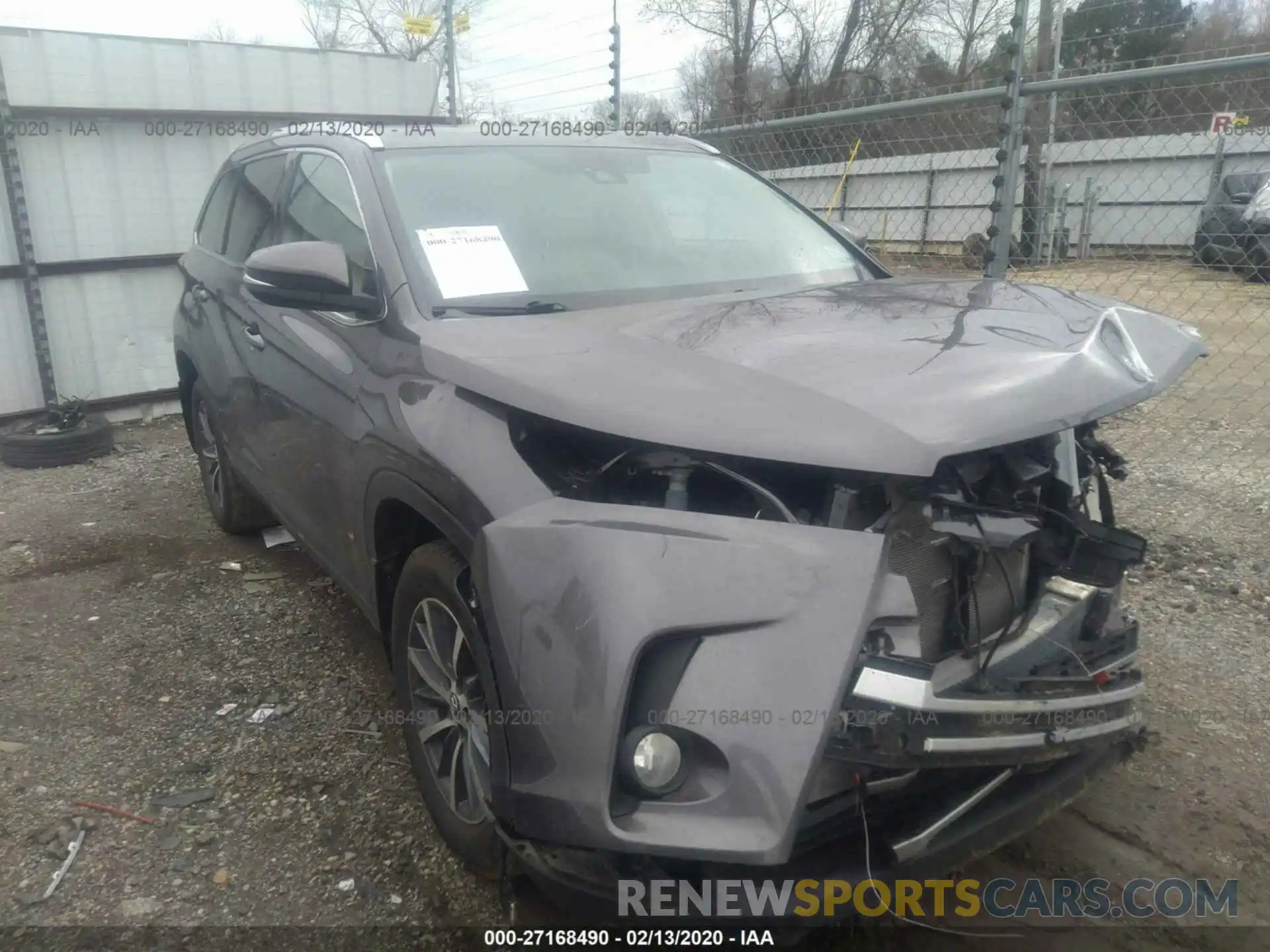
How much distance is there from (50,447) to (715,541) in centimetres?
598

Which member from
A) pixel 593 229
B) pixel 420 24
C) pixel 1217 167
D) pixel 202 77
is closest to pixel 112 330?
pixel 202 77

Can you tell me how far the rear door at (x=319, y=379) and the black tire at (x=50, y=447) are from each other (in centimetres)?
356

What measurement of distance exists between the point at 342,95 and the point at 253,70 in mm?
735

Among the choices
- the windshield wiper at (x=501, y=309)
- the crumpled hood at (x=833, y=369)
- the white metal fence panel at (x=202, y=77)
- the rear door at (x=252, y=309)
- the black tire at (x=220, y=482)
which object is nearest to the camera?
the crumpled hood at (x=833, y=369)

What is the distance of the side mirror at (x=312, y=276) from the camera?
2576mm

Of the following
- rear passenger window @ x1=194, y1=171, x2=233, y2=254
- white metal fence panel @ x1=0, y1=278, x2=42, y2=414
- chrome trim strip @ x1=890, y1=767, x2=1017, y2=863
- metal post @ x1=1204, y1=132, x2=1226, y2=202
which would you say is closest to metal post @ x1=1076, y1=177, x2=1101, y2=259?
metal post @ x1=1204, y1=132, x2=1226, y2=202

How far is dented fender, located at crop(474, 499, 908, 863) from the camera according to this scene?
1584 mm

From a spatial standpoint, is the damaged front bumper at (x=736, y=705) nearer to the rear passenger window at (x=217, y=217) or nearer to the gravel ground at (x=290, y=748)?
the gravel ground at (x=290, y=748)

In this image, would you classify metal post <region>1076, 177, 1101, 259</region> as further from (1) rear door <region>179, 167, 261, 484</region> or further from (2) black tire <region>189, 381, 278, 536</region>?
(2) black tire <region>189, 381, 278, 536</region>

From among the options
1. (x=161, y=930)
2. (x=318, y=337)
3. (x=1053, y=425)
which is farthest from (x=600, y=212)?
(x=161, y=930)

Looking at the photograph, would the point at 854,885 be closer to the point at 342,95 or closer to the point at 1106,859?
the point at 1106,859

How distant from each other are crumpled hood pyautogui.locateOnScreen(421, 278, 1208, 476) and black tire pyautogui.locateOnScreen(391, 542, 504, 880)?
1.56 feet

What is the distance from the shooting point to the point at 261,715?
322 cm

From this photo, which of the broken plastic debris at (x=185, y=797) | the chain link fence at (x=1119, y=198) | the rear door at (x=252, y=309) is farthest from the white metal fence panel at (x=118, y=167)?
the broken plastic debris at (x=185, y=797)
